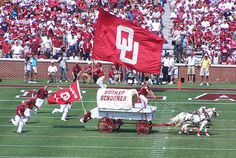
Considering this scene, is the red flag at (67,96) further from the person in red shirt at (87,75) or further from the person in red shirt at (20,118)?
the person in red shirt at (87,75)

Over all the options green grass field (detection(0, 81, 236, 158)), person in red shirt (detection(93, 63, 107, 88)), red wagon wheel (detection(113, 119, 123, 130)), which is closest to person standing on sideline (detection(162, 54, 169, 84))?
person in red shirt (detection(93, 63, 107, 88))

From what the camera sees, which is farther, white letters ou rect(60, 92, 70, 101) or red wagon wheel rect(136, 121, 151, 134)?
white letters ou rect(60, 92, 70, 101)

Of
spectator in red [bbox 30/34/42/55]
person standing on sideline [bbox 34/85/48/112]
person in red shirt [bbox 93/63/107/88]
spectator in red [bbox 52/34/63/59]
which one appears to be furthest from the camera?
spectator in red [bbox 30/34/42/55]

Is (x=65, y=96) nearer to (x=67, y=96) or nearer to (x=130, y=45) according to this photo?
(x=67, y=96)

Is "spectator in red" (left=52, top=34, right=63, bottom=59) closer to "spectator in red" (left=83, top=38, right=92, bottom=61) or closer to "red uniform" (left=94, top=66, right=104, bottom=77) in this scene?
"spectator in red" (left=83, top=38, right=92, bottom=61)

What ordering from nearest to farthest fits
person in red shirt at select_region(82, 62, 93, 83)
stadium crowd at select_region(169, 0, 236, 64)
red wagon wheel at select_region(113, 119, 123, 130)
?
1. red wagon wheel at select_region(113, 119, 123, 130)
2. person in red shirt at select_region(82, 62, 93, 83)
3. stadium crowd at select_region(169, 0, 236, 64)

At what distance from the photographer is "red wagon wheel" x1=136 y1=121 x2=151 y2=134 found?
37.1 meters

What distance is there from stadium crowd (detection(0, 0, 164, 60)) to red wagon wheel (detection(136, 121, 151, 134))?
1627 centimetres

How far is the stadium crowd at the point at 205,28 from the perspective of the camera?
172ft

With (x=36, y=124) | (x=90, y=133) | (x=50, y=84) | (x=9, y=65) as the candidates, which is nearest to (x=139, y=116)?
(x=90, y=133)

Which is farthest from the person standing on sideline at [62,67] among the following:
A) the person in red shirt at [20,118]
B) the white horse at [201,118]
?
the white horse at [201,118]

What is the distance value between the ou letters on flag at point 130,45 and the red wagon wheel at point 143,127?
8.71ft

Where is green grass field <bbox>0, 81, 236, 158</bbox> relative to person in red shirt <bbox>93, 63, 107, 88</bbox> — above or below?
below

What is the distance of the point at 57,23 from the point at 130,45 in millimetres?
17740
